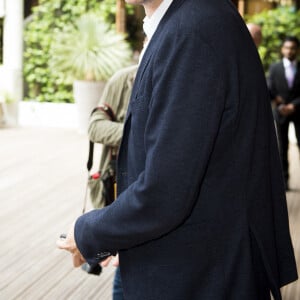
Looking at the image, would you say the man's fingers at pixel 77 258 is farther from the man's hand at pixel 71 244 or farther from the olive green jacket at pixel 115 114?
the olive green jacket at pixel 115 114

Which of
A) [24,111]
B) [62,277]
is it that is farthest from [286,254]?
[24,111]

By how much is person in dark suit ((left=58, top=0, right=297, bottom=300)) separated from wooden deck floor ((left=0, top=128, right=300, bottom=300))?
2.80 meters

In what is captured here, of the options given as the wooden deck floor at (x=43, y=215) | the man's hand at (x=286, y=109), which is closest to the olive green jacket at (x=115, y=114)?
the wooden deck floor at (x=43, y=215)

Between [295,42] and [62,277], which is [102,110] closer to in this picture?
[62,277]

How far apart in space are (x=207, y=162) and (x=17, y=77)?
11258 millimetres

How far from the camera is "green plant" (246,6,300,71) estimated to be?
11344 mm

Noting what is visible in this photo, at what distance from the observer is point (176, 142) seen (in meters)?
1.18

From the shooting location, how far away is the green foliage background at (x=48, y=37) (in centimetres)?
1220

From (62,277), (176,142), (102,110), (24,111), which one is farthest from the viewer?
(24,111)

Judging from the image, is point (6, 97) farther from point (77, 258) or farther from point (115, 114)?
point (77, 258)

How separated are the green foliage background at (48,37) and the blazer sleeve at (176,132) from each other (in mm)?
10988

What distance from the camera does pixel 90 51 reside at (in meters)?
11.0

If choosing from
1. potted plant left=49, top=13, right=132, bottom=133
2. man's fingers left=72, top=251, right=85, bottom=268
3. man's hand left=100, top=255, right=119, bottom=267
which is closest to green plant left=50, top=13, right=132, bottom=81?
potted plant left=49, top=13, right=132, bottom=133

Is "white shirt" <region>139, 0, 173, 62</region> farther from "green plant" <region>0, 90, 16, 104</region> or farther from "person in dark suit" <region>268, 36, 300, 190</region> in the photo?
"green plant" <region>0, 90, 16, 104</region>
